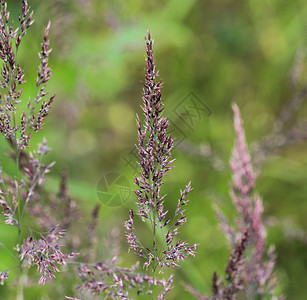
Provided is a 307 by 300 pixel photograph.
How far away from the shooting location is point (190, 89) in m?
4.33

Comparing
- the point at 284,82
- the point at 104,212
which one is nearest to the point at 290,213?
the point at 284,82

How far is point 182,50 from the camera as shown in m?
4.58

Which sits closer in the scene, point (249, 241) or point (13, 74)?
point (13, 74)

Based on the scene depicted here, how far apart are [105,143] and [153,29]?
132cm

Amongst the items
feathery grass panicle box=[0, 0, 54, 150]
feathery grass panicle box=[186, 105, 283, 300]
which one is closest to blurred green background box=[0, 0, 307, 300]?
feathery grass panicle box=[186, 105, 283, 300]

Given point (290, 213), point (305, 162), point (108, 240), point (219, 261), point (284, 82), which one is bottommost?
point (108, 240)

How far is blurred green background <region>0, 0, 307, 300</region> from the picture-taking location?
3.45 m

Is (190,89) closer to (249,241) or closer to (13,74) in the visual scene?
(249,241)

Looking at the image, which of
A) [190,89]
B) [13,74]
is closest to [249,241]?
[13,74]

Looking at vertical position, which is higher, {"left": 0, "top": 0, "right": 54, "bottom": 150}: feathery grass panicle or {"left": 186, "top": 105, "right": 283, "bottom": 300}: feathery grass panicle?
{"left": 0, "top": 0, "right": 54, "bottom": 150}: feathery grass panicle

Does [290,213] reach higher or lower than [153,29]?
lower

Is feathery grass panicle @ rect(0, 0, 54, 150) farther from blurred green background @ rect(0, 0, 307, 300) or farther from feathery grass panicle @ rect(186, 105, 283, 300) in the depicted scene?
blurred green background @ rect(0, 0, 307, 300)

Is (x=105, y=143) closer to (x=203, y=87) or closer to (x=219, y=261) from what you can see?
(x=203, y=87)

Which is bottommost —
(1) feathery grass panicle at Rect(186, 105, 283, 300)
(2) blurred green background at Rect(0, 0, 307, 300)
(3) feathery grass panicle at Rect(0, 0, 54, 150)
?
(1) feathery grass panicle at Rect(186, 105, 283, 300)
